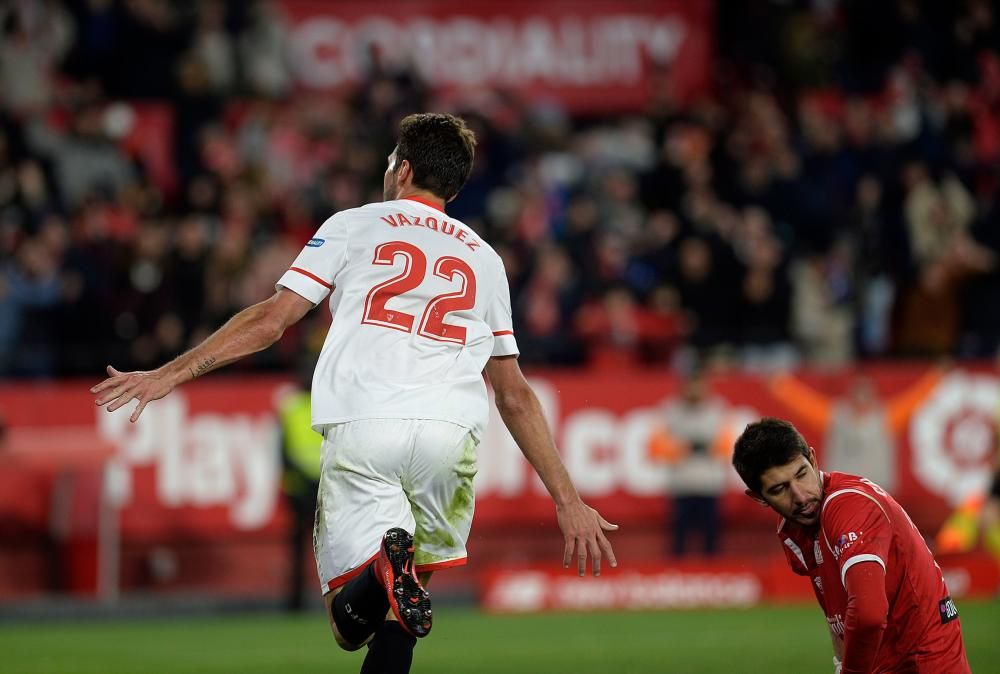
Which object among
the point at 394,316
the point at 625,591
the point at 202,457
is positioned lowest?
the point at 625,591

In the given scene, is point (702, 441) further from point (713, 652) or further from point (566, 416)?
point (713, 652)

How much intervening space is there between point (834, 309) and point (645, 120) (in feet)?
13.8

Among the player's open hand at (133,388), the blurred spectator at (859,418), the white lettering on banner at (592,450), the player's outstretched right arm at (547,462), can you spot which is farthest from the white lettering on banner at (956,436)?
the player's open hand at (133,388)

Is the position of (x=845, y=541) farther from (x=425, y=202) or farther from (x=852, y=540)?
(x=425, y=202)

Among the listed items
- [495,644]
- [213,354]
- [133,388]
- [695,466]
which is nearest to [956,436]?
[695,466]

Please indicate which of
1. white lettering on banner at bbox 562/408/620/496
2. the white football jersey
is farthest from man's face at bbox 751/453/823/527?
white lettering on banner at bbox 562/408/620/496

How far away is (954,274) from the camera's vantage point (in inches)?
660

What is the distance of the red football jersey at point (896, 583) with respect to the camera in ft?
19.5

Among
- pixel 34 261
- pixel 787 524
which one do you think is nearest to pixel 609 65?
pixel 34 261

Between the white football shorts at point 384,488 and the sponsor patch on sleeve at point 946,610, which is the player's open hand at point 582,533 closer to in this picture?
the white football shorts at point 384,488

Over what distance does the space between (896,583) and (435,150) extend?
2.33 m

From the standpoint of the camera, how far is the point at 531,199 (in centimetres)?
1722

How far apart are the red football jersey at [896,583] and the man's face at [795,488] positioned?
0.05 m

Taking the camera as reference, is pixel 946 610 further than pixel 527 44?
No
